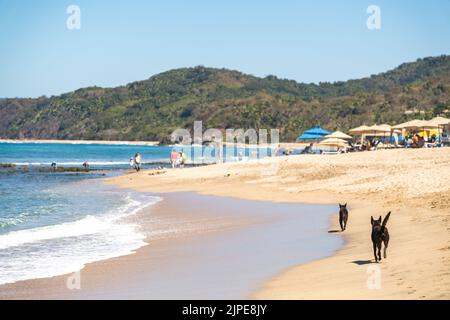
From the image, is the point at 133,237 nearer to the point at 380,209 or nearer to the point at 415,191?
the point at 380,209

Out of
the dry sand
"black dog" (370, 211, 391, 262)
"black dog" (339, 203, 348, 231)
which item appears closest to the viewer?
the dry sand

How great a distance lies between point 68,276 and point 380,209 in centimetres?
971

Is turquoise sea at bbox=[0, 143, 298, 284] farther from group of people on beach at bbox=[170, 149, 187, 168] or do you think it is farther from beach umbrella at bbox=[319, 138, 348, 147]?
beach umbrella at bbox=[319, 138, 348, 147]

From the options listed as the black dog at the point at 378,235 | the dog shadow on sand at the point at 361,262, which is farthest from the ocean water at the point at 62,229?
the black dog at the point at 378,235

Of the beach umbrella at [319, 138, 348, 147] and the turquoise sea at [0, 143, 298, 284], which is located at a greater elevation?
the beach umbrella at [319, 138, 348, 147]

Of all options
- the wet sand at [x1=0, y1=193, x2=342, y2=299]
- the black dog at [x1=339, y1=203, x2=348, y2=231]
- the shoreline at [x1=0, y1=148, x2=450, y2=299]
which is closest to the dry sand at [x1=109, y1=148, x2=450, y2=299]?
the shoreline at [x1=0, y1=148, x2=450, y2=299]

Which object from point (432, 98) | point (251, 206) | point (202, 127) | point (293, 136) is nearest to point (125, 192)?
point (251, 206)

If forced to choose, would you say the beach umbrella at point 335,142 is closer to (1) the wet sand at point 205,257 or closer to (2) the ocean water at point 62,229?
(2) the ocean water at point 62,229

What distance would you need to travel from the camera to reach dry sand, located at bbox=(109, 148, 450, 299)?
335 inches

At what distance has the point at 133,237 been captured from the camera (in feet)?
48.5

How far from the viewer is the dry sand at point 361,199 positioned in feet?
27.9

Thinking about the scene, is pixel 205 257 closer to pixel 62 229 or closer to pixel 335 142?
pixel 62 229

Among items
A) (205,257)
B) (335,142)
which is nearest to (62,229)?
(205,257)

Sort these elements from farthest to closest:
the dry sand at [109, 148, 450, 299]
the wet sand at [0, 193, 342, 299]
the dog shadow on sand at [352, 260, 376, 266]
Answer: the dog shadow on sand at [352, 260, 376, 266] → the wet sand at [0, 193, 342, 299] → the dry sand at [109, 148, 450, 299]
